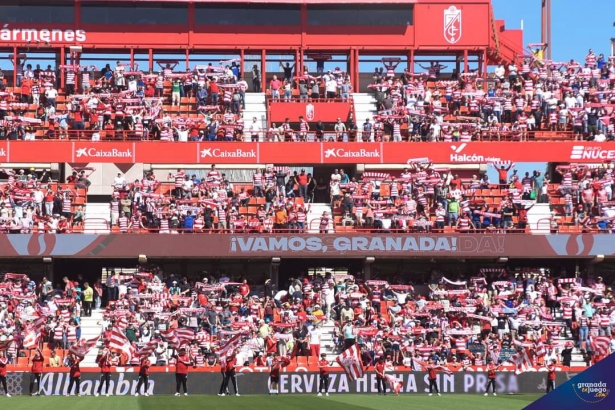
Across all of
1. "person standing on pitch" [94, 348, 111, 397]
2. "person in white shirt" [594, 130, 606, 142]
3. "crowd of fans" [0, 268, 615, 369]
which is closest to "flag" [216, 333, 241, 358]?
"crowd of fans" [0, 268, 615, 369]

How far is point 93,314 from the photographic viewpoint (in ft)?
118

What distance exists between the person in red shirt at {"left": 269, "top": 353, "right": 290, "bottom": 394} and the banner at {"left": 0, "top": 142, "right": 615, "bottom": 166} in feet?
40.2

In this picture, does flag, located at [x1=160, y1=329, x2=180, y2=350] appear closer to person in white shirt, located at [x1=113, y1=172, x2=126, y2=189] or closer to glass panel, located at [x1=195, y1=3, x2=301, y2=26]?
person in white shirt, located at [x1=113, y1=172, x2=126, y2=189]

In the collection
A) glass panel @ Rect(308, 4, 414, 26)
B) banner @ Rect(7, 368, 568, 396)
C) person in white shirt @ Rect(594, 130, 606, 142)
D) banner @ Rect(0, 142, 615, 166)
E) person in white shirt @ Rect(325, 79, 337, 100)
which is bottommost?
banner @ Rect(7, 368, 568, 396)

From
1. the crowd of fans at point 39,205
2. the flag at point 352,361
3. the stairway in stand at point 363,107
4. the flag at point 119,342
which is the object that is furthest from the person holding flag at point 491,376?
the crowd of fans at point 39,205

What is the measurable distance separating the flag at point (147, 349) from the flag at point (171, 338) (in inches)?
40.7

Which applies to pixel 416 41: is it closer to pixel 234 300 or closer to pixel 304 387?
pixel 234 300

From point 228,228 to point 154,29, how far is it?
40.9 ft

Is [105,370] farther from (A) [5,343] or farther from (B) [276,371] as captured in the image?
(B) [276,371]

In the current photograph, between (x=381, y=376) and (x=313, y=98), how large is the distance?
16.7m

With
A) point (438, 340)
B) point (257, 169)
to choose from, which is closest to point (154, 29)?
point (257, 169)

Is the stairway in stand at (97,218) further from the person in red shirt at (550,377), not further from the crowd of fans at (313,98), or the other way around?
the person in red shirt at (550,377)

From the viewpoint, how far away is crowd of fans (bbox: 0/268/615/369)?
110 ft

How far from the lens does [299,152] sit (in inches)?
1649
